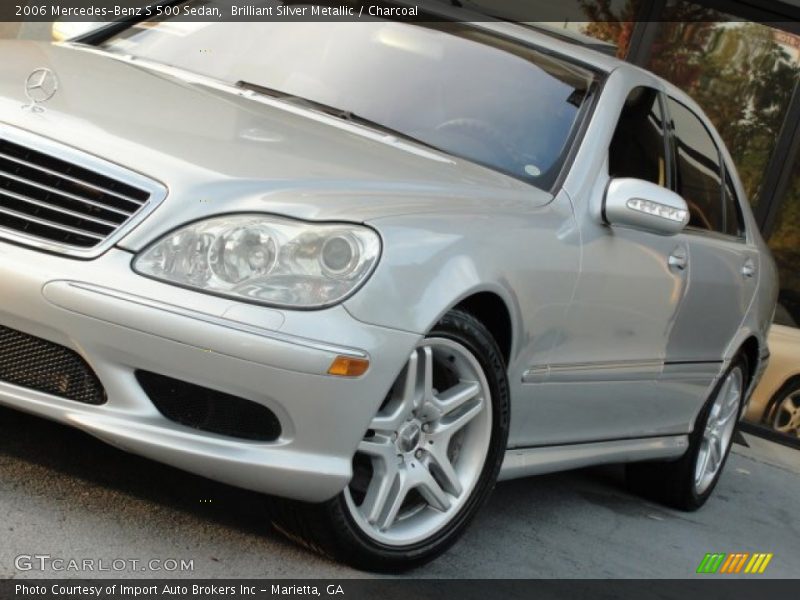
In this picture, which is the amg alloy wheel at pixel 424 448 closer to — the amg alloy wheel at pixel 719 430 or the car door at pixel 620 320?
the car door at pixel 620 320

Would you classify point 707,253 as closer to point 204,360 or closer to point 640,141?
point 640,141

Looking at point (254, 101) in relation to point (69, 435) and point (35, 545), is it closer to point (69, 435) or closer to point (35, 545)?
point (69, 435)

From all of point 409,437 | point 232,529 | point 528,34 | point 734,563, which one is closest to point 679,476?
point 734,563

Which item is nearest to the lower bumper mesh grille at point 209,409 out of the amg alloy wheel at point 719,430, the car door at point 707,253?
the car door at point 707,253

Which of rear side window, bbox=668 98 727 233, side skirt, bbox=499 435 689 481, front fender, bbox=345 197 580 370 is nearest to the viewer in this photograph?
front fender, bbox=345 197 580 370

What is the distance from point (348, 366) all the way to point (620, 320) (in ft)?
5.21

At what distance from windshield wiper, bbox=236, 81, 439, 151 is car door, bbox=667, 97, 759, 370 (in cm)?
127

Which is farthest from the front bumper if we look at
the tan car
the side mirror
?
the tan car

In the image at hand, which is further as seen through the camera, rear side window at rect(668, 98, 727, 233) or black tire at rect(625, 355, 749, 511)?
black tire at rect(625, 355, 749, 511)

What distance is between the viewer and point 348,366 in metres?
3.36

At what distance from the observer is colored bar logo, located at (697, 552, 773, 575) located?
504cm

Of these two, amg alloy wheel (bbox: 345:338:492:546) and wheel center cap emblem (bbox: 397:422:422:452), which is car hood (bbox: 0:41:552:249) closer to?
amg alloy wheel (bbox: 345:338:492:546)

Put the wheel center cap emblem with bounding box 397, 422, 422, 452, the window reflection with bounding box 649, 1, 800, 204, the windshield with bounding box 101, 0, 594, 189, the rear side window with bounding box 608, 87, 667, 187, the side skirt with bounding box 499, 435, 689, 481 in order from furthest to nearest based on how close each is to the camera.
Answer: the window reflection with bounding box 649, 1, 800, 204 < the rear side window with bounding box 608, 87, 667, 187 < the windshield with bounding box 101, 0, 594, 189 < the side skirt with bounding box 499, 435, 689, 481 < the wheel center cap emblem with bounding box 397, 422, 422, 452

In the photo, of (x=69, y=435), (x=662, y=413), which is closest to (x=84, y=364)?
(x=69, y=435)
